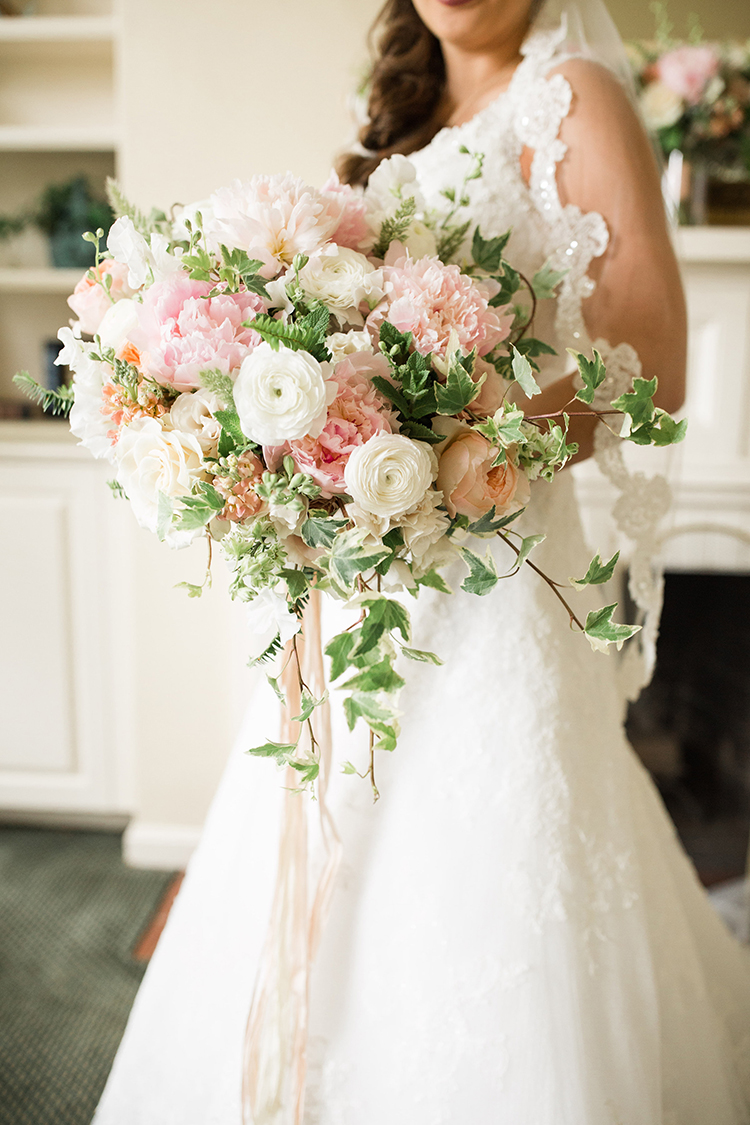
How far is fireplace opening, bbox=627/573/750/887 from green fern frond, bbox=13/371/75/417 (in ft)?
6.09

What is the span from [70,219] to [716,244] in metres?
1.62

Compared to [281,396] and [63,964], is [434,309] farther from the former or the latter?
[63,964]

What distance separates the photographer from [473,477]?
2.06ft

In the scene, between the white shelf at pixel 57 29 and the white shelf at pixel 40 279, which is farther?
the white shelf at pixel 40 279

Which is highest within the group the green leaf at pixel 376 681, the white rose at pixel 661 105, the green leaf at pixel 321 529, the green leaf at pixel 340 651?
the white rose at pixel 661 105

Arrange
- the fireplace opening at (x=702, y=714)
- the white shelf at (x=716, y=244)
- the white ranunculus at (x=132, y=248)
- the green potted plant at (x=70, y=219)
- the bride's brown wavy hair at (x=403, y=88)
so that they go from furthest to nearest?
1. the fireplace opening at (x=702, y=714)
2. the green potted plant at (x=70, y=219)
3. the white shelf at (x=716, y=244)
4. the bride's brown wavy hair at (x=403, y=88)
5. the white ranunculus at (x=132, y=248)

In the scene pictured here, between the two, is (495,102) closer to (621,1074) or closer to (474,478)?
(474,478)

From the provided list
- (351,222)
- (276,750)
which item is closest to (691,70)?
(351,222)

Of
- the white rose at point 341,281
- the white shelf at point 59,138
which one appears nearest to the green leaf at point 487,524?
the white rose at point 341,281

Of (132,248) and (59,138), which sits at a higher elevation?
(59,138)

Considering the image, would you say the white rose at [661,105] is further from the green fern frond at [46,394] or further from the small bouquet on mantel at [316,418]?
the green fern frond at [46,394]

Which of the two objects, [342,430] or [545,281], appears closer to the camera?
[342,430]

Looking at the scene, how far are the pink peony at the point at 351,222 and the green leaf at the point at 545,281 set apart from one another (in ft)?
0.65

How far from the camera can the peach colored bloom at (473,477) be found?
63 centimetres
